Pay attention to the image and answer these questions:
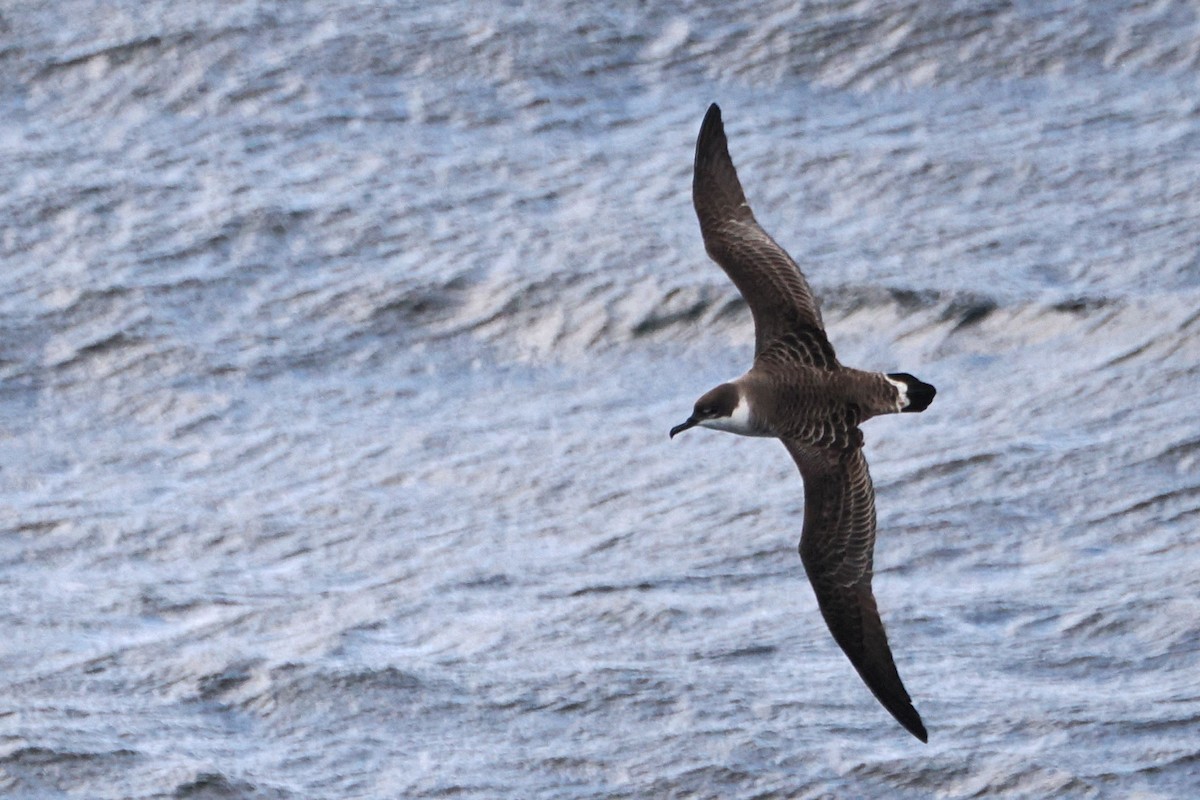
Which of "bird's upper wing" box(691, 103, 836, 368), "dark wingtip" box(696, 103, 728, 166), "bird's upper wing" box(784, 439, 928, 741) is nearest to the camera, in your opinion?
"bird's upper wing" box(784, 439, 928, 741)

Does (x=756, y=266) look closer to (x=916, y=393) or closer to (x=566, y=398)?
(x=916, y=393)

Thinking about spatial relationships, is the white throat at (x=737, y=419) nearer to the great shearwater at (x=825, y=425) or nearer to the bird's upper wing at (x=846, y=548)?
the great shearwater at (x=825, y=425)

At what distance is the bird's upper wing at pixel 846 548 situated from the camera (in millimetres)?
8805

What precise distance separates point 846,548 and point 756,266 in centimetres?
110

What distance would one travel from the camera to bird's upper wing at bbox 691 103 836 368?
891cm

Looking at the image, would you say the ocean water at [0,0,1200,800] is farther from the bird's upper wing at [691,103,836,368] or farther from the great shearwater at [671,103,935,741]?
the bird's upper wing at [691,103,836,368]

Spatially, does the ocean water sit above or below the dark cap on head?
below

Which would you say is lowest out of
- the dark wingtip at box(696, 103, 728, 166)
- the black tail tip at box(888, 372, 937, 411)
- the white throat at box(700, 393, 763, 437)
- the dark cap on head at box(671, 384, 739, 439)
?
the black tail tip at box(888, 372, 937, 411)

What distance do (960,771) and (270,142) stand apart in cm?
538

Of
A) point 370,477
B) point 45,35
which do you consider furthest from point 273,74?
point 370,477

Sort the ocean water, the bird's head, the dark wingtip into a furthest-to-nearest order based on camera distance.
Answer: the ocean water < the dark wingtip < the bird's head

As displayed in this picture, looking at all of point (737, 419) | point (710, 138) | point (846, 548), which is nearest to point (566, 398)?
point (710, 138)

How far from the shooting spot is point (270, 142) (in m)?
13.1

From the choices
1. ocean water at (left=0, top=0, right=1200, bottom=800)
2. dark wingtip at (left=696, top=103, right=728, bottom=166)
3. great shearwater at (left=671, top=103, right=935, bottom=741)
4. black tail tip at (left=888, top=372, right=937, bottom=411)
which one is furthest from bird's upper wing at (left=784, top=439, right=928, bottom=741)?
dark wingtip at (left=696, top=103, right=728, bottom=166)
